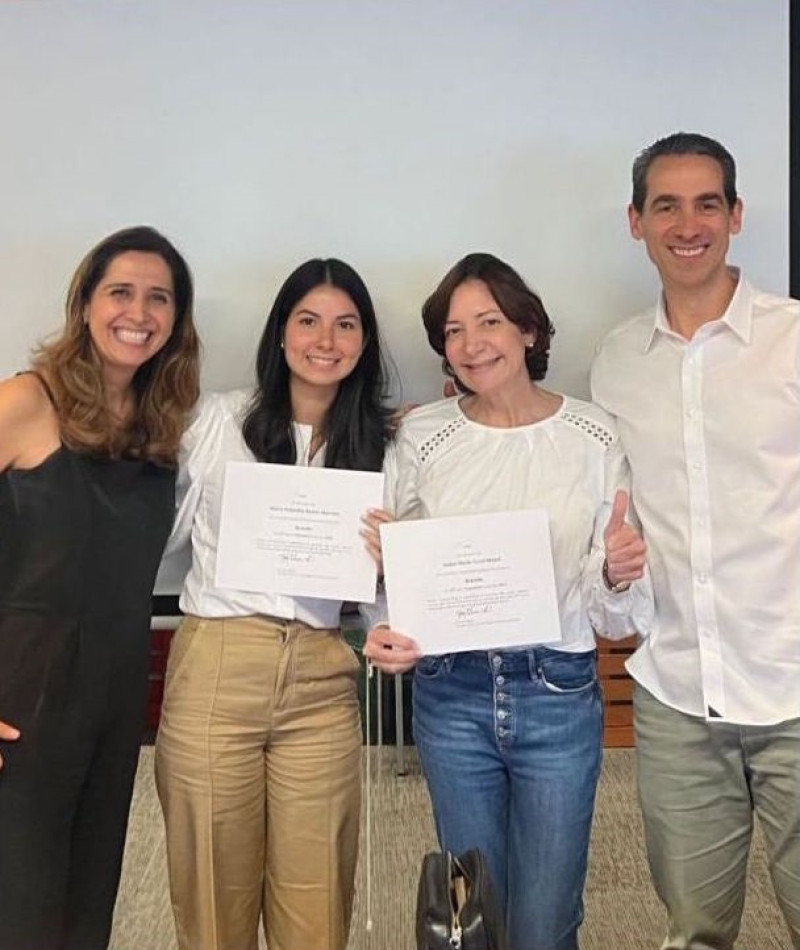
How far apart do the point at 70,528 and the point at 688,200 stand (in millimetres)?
1181

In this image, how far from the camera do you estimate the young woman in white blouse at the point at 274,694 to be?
61.4 inches

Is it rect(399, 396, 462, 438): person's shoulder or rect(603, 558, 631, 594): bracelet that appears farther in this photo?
rect(399, 396, 462, 438): person's shoulder

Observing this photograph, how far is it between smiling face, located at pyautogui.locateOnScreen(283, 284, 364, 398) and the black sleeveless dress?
0.34 metres

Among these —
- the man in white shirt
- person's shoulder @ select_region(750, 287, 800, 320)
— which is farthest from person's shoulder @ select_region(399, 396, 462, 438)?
person's shoulder @ select_region(750, 287, 800, 320)

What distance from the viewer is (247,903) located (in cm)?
164

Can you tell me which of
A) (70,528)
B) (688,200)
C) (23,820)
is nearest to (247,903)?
(23,820)

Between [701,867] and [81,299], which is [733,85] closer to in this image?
[81,299]

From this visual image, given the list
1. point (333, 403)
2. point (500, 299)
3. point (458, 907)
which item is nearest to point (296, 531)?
point (333, 403)

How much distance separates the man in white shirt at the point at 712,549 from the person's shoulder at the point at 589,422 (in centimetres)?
4

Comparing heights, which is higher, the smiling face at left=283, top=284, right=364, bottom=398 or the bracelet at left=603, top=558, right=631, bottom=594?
the smiling face at left=283, top=284, right=364, bottom=398

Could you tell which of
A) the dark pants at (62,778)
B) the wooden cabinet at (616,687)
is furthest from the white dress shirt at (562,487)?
the wooden cabinet at (616,687)

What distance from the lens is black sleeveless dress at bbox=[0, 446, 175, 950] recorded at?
4.76ft

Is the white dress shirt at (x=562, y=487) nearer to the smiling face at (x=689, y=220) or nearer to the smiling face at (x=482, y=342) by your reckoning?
the smiling face at (x=482, y=342)

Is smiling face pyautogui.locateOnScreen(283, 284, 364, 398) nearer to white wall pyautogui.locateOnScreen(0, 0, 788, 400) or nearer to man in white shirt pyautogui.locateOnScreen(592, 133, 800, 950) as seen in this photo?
white wall pyautogui.locateOnScreen(0, 0, 788, 400)
